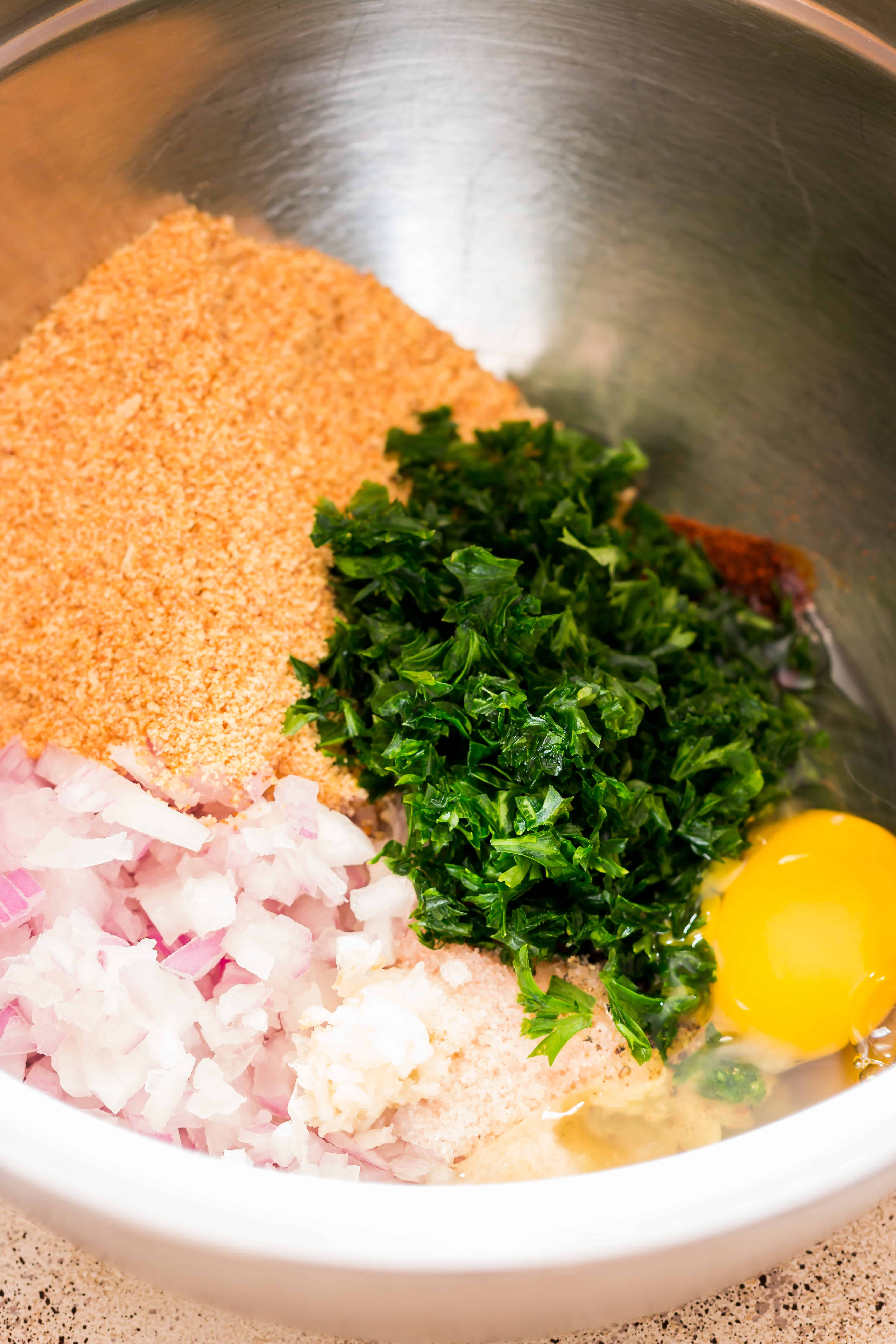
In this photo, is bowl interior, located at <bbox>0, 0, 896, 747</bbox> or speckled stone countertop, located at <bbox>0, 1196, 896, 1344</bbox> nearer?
speckled stone countertop, located at <bbox>0, 1196, 896, 1344</bbox>

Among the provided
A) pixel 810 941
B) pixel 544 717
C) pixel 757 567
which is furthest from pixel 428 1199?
pixel 757 567

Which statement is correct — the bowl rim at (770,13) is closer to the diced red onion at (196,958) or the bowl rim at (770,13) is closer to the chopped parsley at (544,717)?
the chopped parsley at (544,717)

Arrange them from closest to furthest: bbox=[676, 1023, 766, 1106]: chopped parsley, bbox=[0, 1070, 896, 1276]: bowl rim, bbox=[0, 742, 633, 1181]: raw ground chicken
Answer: bbox=[0, 1070, 896, 1276]: bowl rim → bbox=[0, 742, 633, 1181]: raw ground chicken → bbox=[676, 1023, 766, 1106]: chopped parsley

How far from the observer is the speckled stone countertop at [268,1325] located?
1021mm

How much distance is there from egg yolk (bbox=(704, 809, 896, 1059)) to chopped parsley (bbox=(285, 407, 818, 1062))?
0.04 metres

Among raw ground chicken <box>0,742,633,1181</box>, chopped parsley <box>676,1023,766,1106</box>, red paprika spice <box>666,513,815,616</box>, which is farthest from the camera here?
red paprika spice <box>666,513,815,616</box>

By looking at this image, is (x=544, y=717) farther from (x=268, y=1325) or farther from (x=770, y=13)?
(x=770, y=13)

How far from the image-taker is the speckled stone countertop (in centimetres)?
102

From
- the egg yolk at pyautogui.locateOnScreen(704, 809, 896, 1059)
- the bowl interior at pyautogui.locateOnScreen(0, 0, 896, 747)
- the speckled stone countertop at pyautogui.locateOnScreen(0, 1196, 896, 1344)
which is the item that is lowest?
the speckled stone countertop at pyautogui.locateOnScreen(0, 1196, 896, 1344)

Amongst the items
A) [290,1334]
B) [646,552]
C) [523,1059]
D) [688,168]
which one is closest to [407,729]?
[523,1059]

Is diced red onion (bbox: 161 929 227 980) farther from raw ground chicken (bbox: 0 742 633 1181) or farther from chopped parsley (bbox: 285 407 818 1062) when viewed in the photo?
chopped parsley (bbox: 285 407 818 1062)

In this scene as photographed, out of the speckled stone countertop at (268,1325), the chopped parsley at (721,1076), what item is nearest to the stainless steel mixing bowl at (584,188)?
the chopped parsley at (721,1076)

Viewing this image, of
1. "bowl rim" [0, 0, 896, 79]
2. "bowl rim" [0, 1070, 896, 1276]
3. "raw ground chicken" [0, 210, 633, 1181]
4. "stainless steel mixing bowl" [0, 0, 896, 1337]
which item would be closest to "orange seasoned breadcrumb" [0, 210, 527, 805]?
"raw ground chicken" [0, 210, 633, 1181]

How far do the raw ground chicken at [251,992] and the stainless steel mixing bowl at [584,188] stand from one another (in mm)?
654
